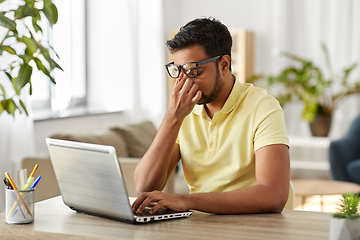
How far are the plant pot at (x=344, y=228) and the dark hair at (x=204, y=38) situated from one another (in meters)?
0.74

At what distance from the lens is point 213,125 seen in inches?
64.3

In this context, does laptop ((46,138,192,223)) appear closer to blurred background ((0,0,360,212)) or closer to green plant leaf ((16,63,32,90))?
green plant leaf ((16,63,32,90))

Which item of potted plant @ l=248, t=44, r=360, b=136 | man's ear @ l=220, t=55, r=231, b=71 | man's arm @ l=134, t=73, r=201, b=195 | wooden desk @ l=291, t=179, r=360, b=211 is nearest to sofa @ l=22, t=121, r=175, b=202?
wooden desk @ l=291, t=179, r=360, b=211

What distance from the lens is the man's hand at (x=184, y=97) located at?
1561mm

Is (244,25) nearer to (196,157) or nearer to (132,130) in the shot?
(132,130)

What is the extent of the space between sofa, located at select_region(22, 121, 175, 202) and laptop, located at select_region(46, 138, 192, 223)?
1207mm

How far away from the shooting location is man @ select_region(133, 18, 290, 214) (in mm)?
1530

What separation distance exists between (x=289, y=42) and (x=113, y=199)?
4.45 meters

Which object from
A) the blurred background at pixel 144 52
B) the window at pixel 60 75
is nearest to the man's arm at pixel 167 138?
the blurred background at pixel 144 52

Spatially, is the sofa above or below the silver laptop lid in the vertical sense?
below

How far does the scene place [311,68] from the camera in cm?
474

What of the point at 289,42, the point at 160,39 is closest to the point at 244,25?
the point at 289,42

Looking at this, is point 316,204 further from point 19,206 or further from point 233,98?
point 19,206

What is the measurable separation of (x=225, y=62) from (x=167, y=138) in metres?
0.33
